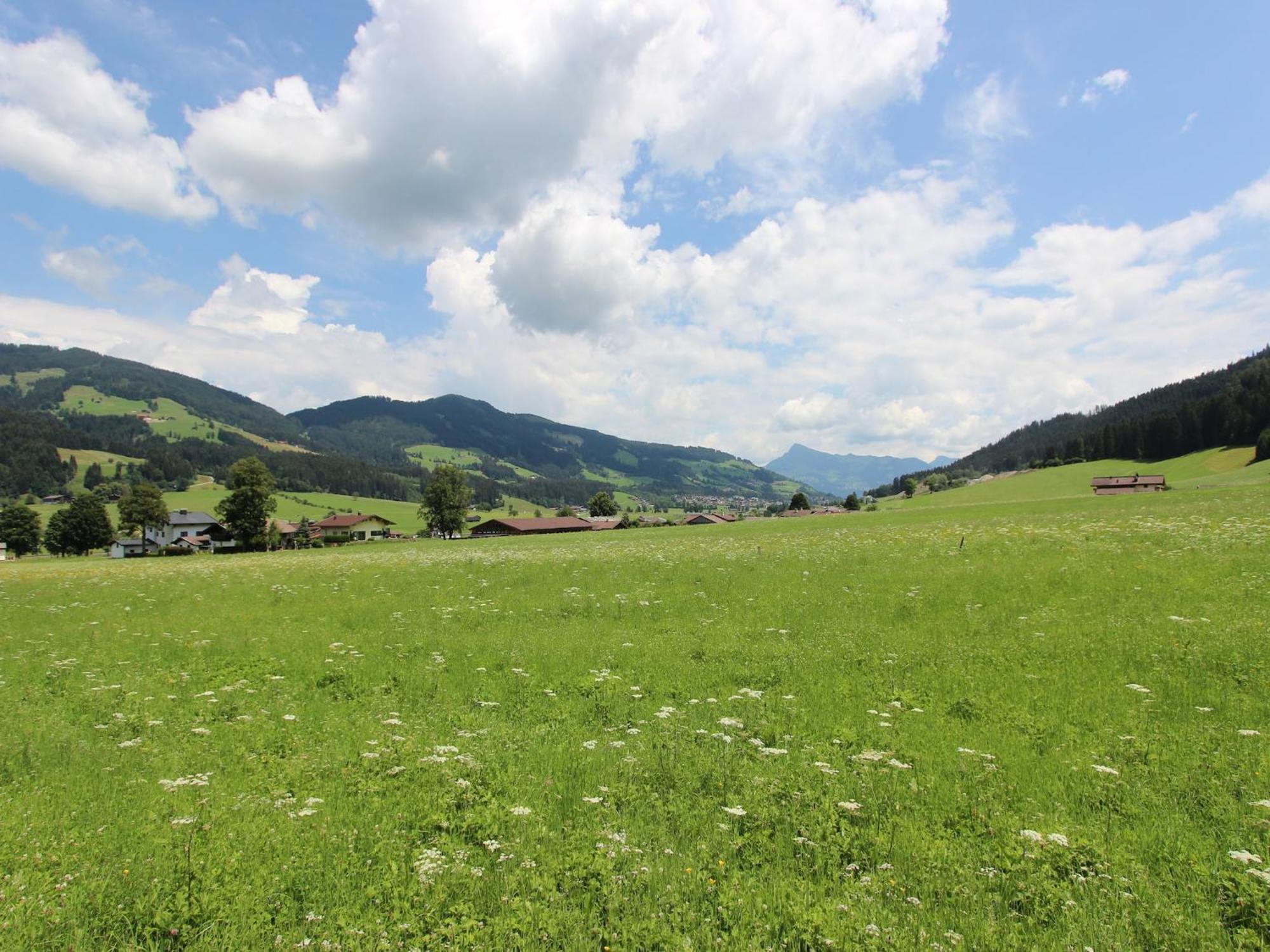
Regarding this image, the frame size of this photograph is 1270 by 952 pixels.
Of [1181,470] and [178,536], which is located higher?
[1181,470]

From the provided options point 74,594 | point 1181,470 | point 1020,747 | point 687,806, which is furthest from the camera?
point 1181,470

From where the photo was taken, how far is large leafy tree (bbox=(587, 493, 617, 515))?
18212 centimetres

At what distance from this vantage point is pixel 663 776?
7727 millimetres

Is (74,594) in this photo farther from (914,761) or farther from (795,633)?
(914,761)

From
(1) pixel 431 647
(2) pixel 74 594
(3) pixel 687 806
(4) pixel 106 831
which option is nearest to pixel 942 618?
(3) pixel 687 806

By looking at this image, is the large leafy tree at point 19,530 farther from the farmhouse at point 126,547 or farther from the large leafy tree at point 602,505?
the large leafy tree at point 602,505

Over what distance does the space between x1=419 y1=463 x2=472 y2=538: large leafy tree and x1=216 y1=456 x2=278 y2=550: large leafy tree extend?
97.9ft

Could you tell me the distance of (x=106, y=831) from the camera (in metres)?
6.27

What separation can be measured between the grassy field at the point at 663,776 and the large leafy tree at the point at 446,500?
3768 inches

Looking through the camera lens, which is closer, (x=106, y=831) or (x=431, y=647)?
(x=106, y=831)

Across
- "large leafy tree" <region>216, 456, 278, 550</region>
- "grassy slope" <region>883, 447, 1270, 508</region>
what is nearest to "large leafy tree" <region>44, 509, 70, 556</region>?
"large leafy tree" <region>216, 456, 278, 550</region>

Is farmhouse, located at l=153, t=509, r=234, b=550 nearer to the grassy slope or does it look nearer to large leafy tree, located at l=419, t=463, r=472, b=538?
large leafy tree, located at l=419, t=463, r=472, b=538

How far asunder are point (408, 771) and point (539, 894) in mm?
3253

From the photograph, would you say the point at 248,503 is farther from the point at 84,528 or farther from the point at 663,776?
the point at 663,776
